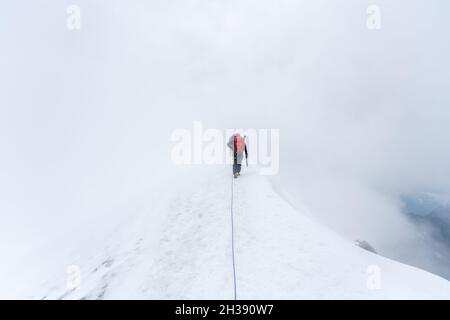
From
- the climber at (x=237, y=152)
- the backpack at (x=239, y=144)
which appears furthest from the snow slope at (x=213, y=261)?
the backpack at (x=239, y=144)

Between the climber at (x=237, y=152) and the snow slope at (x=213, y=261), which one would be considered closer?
the snow slope at (x=213, y=261)

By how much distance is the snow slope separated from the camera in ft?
26.3

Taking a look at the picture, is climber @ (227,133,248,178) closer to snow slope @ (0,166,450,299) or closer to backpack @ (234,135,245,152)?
backpack @ (234,135,245,152)

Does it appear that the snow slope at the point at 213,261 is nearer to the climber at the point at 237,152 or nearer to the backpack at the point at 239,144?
the climber at the point at 237,152

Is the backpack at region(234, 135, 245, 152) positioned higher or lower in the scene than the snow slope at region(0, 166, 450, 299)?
higher

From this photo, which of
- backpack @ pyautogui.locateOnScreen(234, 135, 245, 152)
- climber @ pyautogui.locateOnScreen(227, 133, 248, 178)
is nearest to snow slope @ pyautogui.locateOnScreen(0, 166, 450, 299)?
climber @ pyautogui.locateOnScreen(227, 133, 248, 178)

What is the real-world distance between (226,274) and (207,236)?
271 centimetres

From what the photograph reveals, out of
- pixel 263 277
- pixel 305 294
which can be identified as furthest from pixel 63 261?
pixel 305 294

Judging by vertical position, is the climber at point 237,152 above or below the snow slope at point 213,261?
above

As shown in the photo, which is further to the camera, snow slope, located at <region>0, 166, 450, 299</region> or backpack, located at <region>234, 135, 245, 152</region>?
backpack, located at <region>234, 135, 245, 152</region>

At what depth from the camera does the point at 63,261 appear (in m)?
12.3

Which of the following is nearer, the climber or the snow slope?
the snow slope

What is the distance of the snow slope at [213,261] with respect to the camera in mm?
8031
